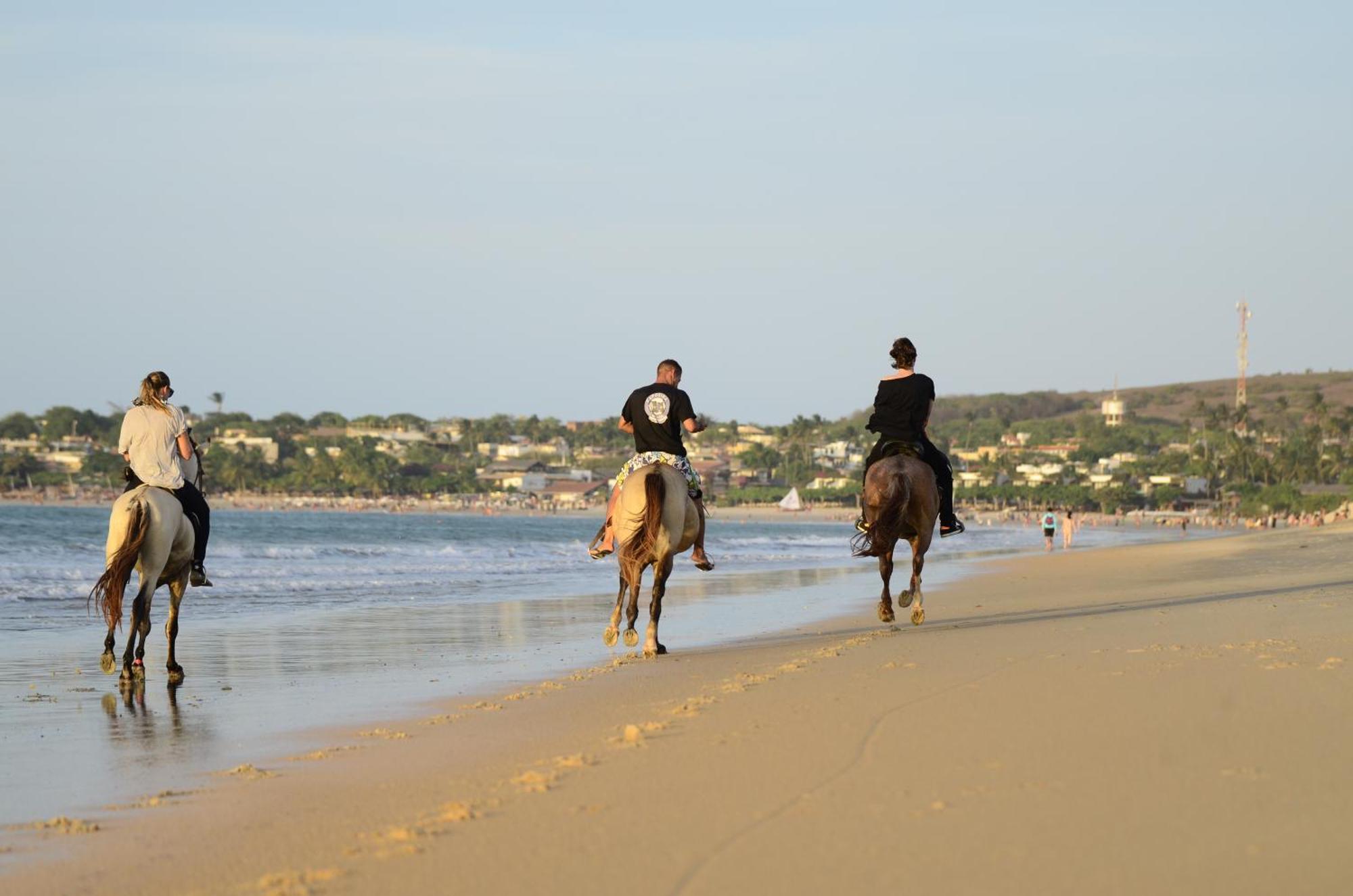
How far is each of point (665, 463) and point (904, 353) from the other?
257cm

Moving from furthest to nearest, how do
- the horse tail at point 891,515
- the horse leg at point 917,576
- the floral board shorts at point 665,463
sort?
the horse leg at point 917,576 < the horse tail at point 891,515 < the floral board shorts at point 665,463

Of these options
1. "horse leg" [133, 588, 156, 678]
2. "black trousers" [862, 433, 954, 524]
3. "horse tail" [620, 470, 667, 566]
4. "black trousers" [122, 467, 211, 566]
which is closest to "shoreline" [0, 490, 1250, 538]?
"black trousers" [862, 433, 954, 524]

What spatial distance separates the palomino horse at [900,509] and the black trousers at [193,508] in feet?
17.1

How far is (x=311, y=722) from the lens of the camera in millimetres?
8234

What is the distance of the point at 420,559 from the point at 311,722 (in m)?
31.3

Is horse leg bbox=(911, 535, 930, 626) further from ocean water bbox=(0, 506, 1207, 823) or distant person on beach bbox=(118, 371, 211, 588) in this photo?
distant person on beach bbox=(118, 371, 211, 588)

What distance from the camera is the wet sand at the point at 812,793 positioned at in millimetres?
4180

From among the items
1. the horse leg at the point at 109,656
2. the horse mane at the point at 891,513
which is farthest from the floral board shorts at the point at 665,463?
the horse leg at the point at 109,656

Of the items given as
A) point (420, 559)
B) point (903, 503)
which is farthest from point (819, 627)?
point (420, 559)

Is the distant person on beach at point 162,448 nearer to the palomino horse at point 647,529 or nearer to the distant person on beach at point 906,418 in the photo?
the palomino horse at point 647,529

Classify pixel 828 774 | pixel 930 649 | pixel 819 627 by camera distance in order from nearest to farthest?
pixel 828 774, pixel 930 649, pixel 819 627

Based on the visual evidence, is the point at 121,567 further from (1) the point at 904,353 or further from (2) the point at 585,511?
(2) the point at 585,511

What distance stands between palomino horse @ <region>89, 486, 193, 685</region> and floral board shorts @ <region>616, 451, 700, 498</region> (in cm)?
325

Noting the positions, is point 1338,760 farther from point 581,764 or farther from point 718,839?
point 581,764
